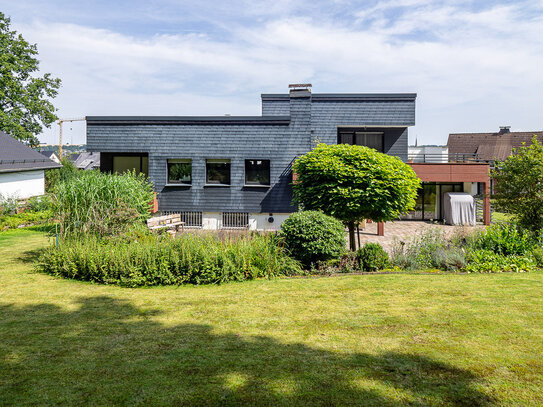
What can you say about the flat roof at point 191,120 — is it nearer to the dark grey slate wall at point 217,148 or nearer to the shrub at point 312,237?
the dark grey slate wall at point 217,148

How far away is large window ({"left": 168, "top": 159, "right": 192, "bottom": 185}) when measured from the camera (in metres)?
20.8

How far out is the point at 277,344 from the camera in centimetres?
568

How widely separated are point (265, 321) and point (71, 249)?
6149mm

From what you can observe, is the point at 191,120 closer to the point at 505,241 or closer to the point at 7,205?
the point at 7,205

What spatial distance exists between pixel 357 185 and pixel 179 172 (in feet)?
36.7

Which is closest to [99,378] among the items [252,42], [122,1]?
[122,1]

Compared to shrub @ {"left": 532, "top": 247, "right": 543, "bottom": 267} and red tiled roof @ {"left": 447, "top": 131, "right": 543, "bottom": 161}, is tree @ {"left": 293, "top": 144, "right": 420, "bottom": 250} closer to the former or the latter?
shrub @ {"left": 532, "top": 247, "right": 543, "bottom": 267}

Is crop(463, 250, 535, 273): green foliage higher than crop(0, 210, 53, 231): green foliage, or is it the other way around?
crop(0, 210, 53, 231): green foliage

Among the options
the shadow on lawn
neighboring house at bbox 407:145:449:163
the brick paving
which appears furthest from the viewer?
neighboring house at bbox 407:145:449:163

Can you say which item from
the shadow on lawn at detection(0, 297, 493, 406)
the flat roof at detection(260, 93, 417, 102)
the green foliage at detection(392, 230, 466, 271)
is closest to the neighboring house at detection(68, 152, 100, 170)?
the flat roof at detection(260, 93, 417, 102)

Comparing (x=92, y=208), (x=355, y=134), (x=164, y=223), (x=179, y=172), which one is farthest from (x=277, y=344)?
(x=355, y=134)

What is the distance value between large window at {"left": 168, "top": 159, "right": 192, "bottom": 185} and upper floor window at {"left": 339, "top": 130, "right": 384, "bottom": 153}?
9.26 m

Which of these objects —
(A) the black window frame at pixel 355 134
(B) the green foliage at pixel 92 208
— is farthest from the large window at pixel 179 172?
(A) the black window frame at pixel 355 134

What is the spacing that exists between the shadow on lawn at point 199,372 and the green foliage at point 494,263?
21.3 feet
